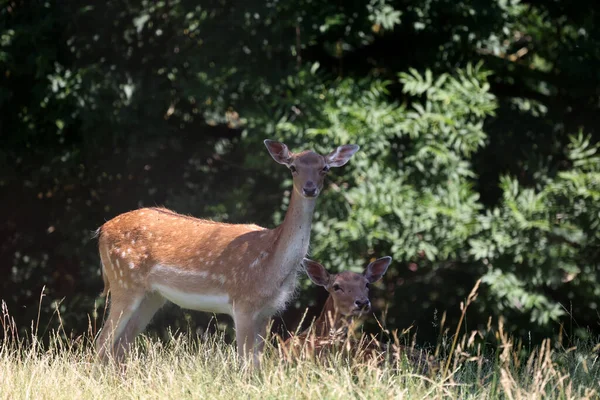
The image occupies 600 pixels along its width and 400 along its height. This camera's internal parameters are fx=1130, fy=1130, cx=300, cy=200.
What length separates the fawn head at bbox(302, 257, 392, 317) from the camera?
6.87m

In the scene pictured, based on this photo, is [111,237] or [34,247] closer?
[111,237]

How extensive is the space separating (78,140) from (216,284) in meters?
4.70

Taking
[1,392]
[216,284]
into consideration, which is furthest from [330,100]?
[1,392]

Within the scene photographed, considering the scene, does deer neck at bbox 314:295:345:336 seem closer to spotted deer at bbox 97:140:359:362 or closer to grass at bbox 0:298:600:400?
spotted deer at bbox 97:140:359:362

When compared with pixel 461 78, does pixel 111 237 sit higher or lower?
lower

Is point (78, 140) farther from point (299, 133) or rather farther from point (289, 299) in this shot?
point (289, 299)

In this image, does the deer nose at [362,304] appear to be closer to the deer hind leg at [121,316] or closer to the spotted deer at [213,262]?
the spotted deer at [213,262]

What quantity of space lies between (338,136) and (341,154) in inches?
99.0

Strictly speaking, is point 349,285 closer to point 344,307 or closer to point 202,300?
point 344,307

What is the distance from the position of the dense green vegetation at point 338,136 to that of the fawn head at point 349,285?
2.49m

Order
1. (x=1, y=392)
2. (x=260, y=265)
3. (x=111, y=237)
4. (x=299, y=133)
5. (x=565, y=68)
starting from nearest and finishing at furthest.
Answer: (x=1, y=392) → (x=260, y=265) → (x=111, y=237) → (x=299, y=133) → (x=565, y=68)

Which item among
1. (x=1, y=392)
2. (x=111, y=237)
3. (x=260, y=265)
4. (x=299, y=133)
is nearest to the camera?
(x=1, y=392)

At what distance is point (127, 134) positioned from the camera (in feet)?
37.2

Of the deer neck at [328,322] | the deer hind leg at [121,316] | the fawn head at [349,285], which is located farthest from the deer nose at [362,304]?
the deer hind leg at [121,316]
